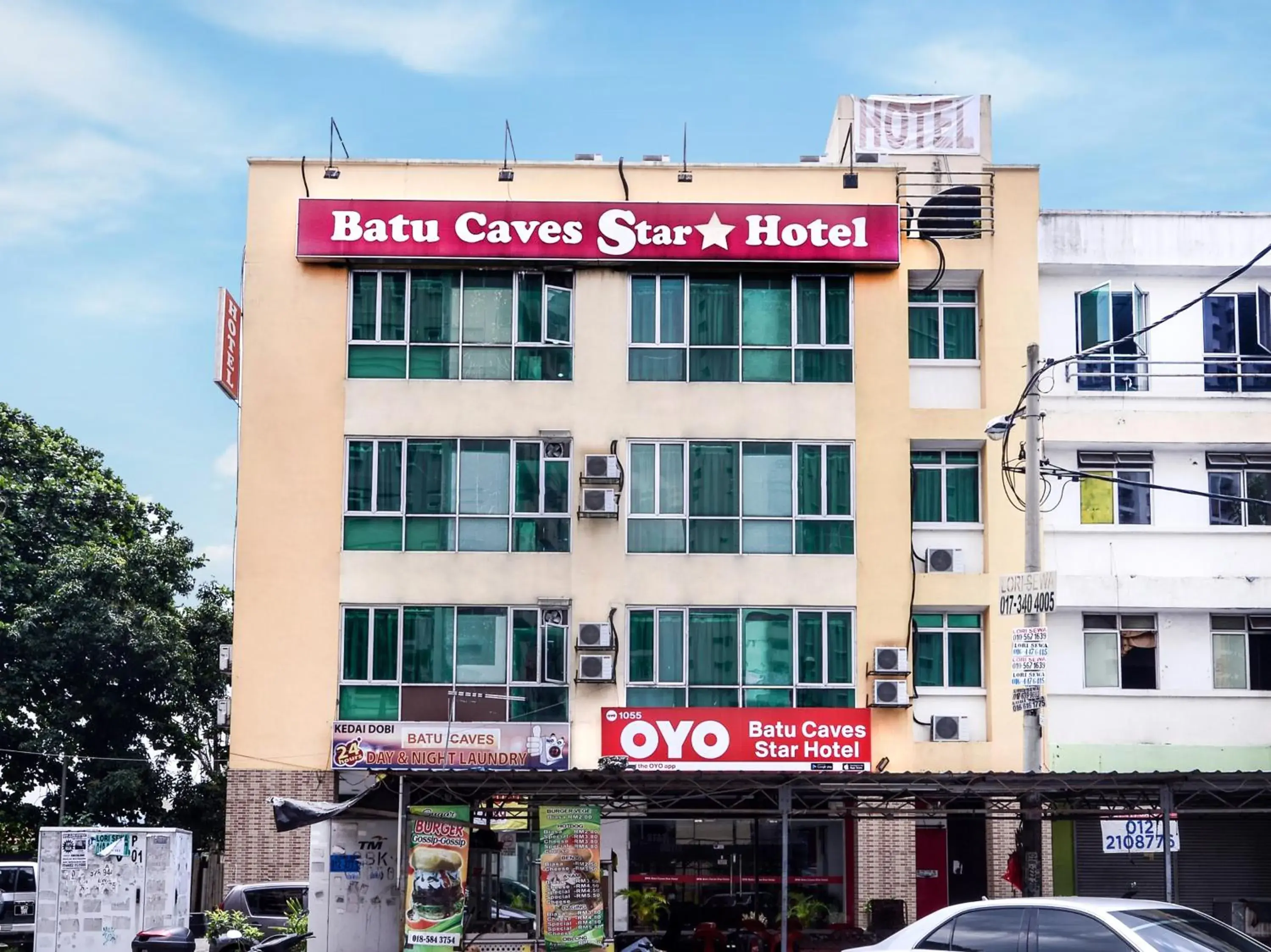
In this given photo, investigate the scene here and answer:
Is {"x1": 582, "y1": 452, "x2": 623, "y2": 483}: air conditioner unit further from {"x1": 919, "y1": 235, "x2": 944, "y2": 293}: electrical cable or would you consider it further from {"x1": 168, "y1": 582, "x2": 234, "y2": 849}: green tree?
{"x1": 168, "y1": 582, "x2": 234, "y2": 849}: green tree

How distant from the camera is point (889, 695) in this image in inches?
1200

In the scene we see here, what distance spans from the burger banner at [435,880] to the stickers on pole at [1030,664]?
292 inches

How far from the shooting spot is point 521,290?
31.9 metres

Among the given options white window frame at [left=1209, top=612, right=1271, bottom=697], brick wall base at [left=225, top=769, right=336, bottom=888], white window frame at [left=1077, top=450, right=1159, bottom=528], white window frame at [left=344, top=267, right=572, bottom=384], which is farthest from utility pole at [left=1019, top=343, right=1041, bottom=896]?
brick wall base at [left=225, top=769, right=336, bottom=888]

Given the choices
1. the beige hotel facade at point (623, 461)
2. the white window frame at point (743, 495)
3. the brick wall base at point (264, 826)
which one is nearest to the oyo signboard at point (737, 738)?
the beige hotel facade at point (623, 461)

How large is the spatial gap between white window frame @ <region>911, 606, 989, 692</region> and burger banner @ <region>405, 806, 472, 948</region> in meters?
11.7

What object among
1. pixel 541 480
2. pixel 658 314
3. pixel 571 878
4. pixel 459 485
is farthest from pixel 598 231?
pixel 571 878

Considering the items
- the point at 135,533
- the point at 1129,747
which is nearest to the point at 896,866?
the point at 1129,747

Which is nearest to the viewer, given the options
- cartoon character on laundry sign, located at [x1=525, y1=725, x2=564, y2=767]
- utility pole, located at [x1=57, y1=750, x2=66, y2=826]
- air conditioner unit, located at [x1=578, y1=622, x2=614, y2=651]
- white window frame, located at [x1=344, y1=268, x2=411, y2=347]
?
cartoon character on laundry sign, located at [x1=525, y1=725, x2=564, y2=767]

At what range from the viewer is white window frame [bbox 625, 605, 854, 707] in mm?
30719

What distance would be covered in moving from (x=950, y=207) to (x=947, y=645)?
8.11 meters

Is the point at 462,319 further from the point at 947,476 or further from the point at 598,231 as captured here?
the point at 947,476

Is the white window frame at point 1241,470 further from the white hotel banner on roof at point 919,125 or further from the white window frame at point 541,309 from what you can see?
the white window frame at point 541,309

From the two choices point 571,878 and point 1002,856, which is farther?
point 1002,856
